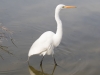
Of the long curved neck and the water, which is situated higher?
the long curved neck

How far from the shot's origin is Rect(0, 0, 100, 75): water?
5102 mm

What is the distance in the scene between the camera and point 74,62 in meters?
5.36

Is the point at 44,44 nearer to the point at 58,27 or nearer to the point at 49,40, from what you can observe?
the point at 49,40

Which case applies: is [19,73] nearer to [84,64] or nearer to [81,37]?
[84,64]

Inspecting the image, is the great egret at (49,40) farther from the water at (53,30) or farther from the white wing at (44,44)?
the water at (53,30)

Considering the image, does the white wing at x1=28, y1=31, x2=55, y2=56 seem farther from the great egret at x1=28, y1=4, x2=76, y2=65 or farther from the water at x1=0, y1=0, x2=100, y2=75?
the water at x1=0, y1=0, x2=100, y2=75

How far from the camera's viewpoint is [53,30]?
706 cm

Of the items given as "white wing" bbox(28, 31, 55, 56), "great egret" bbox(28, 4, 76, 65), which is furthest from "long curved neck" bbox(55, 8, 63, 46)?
"white wing" bbox(28, 31, 55, 56)

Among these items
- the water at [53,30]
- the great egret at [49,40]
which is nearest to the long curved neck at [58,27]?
the great egret at [49,40]

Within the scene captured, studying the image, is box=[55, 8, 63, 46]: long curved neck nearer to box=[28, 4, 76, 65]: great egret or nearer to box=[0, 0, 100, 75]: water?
box=[28, 4, 76, 65]: great egret

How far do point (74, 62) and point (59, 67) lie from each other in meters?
0.45

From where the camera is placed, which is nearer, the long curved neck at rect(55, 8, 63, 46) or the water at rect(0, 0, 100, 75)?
the long curved neck at rect(55, 8, 63, 46)

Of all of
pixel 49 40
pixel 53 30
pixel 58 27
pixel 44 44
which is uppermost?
pixel 58 27

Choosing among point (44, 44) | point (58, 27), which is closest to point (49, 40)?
point (44, 44)
